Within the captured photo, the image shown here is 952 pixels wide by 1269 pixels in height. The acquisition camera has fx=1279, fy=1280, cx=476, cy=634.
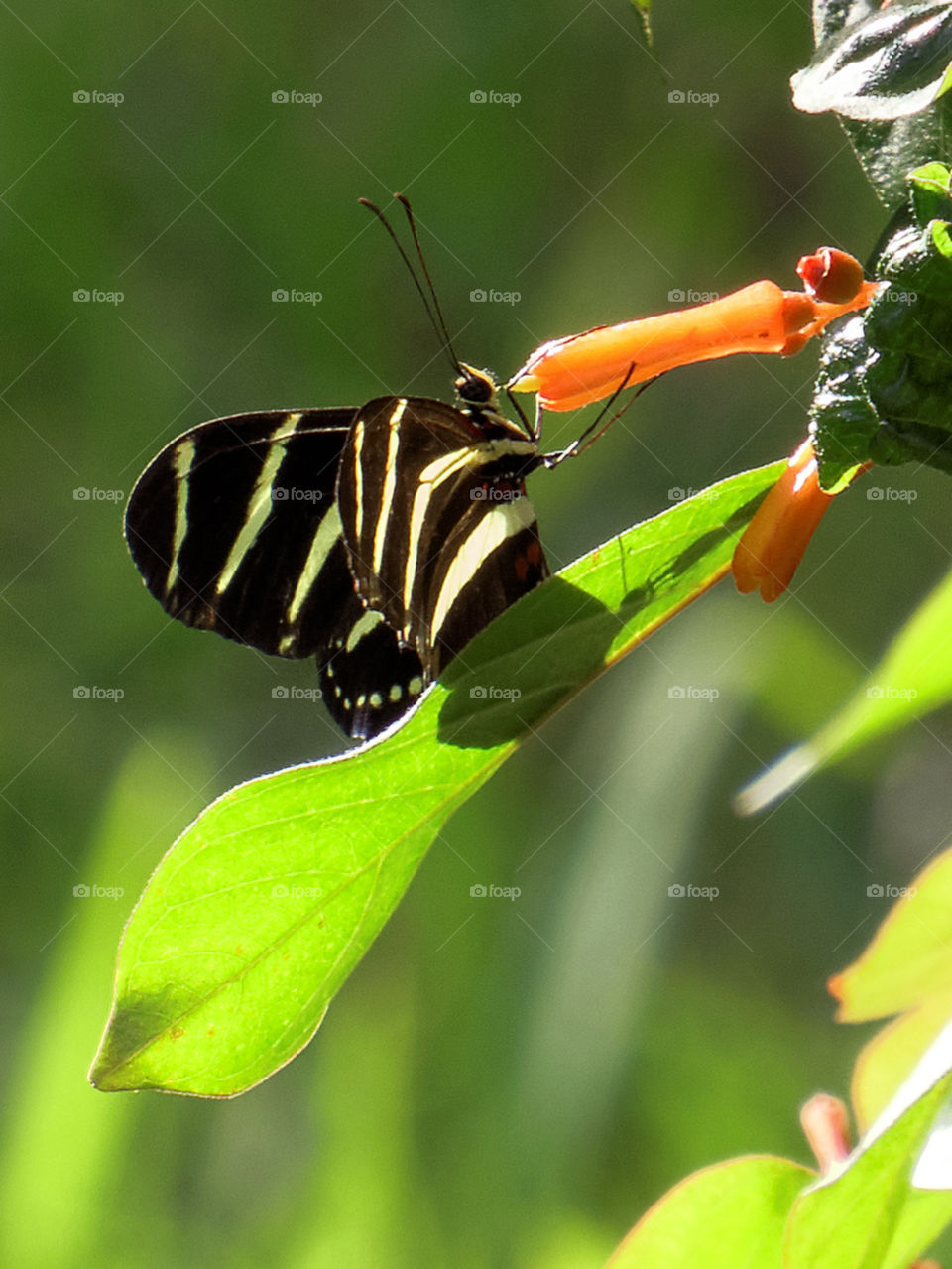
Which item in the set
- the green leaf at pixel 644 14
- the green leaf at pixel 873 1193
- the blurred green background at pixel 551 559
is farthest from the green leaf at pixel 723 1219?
the blurred green background at pixel 551 559

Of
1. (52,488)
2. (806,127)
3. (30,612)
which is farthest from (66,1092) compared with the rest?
(806,127)

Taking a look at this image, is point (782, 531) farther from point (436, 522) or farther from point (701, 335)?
point (436, 522)

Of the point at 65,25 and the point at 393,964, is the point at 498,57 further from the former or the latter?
the point at 393,964

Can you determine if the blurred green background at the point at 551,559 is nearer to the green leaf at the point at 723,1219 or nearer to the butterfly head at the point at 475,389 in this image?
the butterfly head at the point at 475,389

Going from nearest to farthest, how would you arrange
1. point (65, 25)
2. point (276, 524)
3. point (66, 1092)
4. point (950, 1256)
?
point (276, 524)
point (950, 1256)
point (66, 1092)
point (65, 25)

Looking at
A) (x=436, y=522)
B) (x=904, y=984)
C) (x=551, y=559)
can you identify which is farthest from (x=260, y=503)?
(x=551, y=559)

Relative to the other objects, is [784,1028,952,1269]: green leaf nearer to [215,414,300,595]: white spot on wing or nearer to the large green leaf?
the large green leaf
